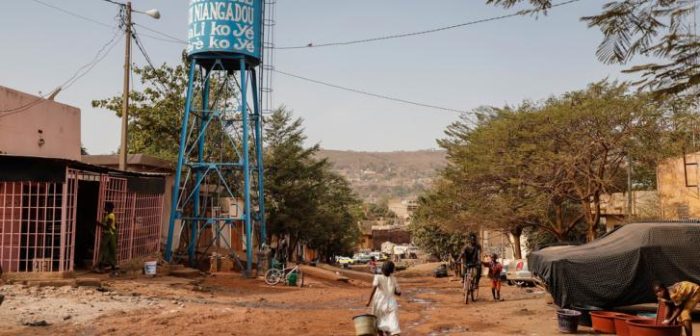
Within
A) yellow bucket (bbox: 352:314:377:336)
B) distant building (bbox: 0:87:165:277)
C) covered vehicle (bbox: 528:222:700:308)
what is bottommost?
yellow bucket (bbox: 352:314:377:336)

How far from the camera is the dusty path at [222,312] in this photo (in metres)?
11.4

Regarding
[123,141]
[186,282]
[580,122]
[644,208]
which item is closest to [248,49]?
[123,141]

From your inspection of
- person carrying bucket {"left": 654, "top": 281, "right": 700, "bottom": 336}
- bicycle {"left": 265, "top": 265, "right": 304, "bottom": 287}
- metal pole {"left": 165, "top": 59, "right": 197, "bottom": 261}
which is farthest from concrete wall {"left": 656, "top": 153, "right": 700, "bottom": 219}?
metal pole {"left": 165, "top": 59, "right": 197, "bottom": 261}

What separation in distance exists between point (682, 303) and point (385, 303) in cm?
478

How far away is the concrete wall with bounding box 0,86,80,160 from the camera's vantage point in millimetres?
20141

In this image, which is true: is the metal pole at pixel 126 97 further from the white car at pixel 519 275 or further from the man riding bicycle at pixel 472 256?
the white car at pixel 519 275

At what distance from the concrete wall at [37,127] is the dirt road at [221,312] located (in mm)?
6809

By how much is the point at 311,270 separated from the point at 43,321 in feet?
58.9

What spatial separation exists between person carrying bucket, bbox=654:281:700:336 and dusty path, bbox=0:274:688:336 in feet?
7.00

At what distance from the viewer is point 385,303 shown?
9.70 meters

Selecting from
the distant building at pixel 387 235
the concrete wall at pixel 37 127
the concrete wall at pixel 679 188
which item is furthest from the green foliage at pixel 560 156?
the distant building at pixel 387 235

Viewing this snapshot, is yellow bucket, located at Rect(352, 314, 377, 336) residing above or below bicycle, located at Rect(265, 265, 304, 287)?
above

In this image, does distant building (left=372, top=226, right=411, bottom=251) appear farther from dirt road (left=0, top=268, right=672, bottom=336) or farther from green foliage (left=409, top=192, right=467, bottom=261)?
dirt road (left=0, top=268, right=672, bottom=336)

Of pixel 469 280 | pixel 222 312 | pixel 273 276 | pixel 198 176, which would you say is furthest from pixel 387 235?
pixel 222 312
